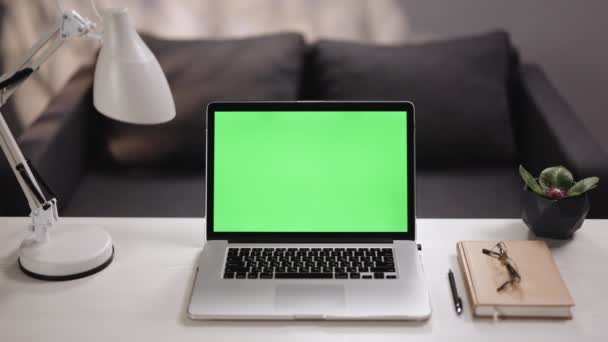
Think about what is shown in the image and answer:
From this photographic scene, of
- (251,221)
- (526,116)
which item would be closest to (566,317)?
(251,221)

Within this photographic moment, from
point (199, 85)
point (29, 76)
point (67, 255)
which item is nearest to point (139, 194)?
point (199, 85)

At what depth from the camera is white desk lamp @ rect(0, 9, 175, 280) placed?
3.68ft

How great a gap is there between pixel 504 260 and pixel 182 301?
0.58 meters

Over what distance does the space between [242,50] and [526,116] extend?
92 cm

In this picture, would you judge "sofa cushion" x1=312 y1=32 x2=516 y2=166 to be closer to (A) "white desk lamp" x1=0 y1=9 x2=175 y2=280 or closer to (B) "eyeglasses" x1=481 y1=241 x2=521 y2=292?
(B) "eyeglasses" x1=481 y1=241 x2=521 y2=292

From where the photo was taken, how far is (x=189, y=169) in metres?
2.02

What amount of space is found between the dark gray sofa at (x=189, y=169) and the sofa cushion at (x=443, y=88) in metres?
0.05

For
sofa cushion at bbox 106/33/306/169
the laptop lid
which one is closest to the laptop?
the laptop lid

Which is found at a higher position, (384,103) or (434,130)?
(384,103)

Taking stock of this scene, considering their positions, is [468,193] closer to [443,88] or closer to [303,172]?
[443,88]

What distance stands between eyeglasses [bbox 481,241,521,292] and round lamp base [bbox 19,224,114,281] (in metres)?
0.71

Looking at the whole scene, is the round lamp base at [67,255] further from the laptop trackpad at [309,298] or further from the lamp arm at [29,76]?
the laptop trackpad at [309,298]

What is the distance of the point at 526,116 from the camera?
2062 millimetres

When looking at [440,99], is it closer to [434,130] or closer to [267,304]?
[434,130]
